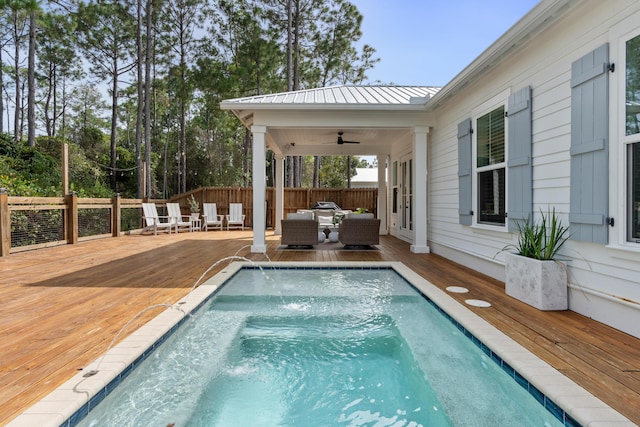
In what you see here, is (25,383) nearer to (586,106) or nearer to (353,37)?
(586,106)

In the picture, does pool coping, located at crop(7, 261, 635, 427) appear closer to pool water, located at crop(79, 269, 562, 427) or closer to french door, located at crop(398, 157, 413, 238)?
pool water, located at crop(79, 269, 562, 427)

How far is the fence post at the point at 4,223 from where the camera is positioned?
621 cm

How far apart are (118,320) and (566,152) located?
13.4 ft

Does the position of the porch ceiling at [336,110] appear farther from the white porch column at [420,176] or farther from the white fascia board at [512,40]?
the white fascia board at [512,40]

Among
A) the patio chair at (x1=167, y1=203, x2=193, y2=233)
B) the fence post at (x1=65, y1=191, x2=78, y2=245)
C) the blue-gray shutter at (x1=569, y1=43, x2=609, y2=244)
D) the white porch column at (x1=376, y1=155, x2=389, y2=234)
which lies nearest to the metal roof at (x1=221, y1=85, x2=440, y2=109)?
the white porch column at (x1=376, y1=155, x2=389, y2=234)

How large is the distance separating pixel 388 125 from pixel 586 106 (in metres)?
4.09

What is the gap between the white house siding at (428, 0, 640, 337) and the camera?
8.84ft

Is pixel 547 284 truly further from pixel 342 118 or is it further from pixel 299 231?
pixel 299 231

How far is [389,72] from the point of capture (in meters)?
21.5

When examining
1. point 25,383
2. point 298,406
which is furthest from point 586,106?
point 25,383

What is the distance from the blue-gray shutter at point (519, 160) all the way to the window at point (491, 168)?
0.92ft

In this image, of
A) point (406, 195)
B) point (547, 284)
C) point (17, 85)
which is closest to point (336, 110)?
point (406, 195)

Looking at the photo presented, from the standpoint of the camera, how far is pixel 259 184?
682 cm

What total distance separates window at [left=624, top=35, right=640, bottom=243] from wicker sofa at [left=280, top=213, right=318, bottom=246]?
17.8ft
